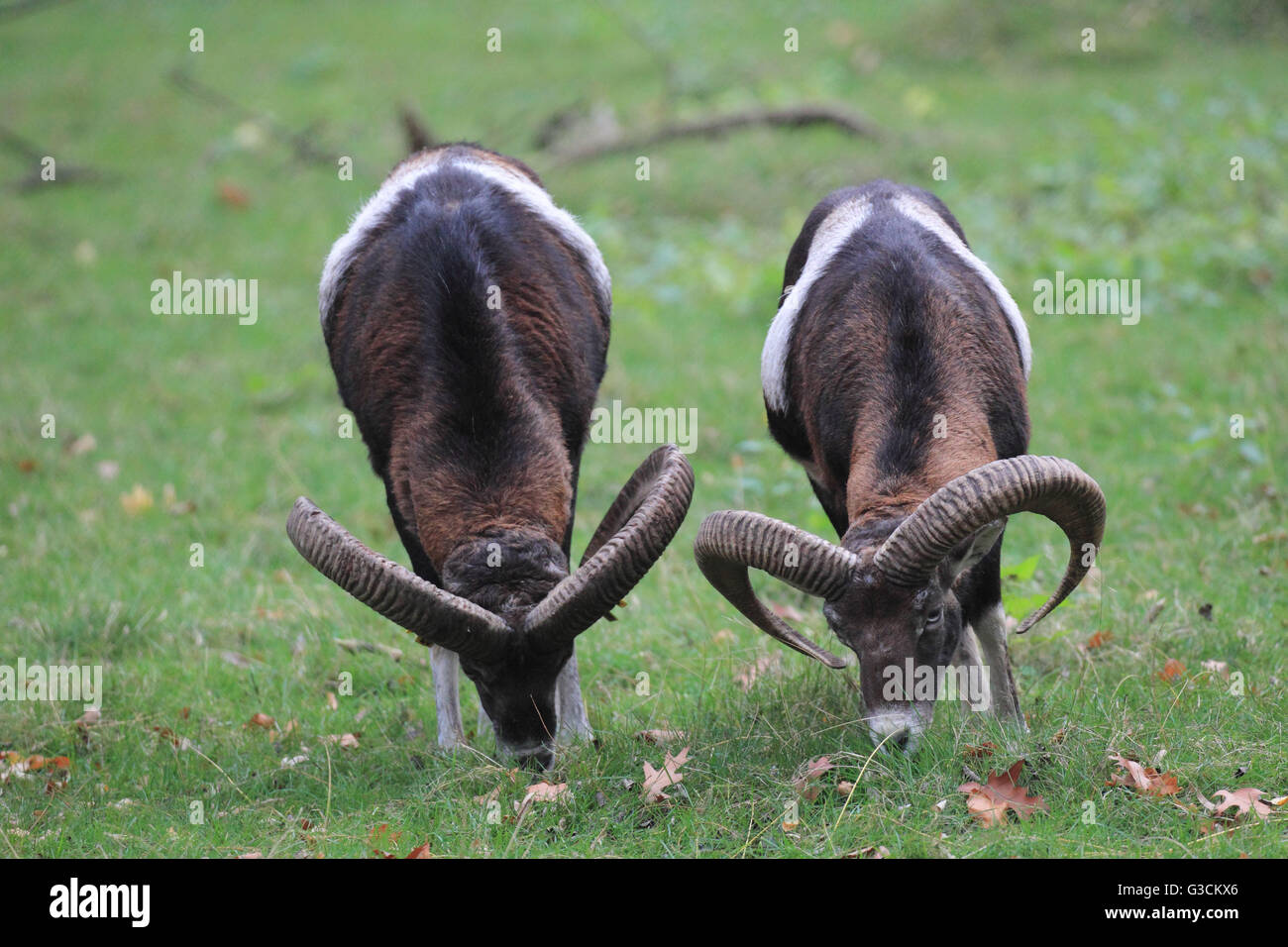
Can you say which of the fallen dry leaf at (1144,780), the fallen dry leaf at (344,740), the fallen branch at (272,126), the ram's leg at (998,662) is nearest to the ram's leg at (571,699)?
the fallen dry leaf at (344,740)

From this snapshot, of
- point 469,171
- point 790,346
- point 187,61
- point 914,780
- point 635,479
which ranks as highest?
point 187,61

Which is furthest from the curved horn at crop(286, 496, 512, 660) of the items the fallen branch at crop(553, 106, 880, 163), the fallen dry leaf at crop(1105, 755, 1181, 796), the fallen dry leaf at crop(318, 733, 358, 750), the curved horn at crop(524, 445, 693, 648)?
the fallen branch at crop(553, 106, 880, 163)

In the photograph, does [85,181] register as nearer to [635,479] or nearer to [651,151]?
[651,151]

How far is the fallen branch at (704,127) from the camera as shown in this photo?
1880cm

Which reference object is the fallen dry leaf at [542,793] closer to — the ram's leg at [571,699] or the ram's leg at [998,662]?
the ram's leg at [571,699]

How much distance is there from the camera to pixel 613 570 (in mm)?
5781

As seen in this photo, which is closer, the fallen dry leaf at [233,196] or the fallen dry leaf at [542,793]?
the fallen dry leaf at [542,793]

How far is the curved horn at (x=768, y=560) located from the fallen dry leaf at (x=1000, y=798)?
0.86 metres

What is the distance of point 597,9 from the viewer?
27078 millimetres

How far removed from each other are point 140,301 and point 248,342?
2.26 m

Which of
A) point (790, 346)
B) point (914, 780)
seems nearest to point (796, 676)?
point (914, 780)

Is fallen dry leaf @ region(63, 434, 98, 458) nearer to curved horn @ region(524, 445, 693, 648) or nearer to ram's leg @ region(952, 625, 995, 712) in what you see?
curved horn @ region(524, 445, 693, 648)

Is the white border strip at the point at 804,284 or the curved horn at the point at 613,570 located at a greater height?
the white border strip at the point at 804,284

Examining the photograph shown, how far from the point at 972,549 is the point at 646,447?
5696 mm
